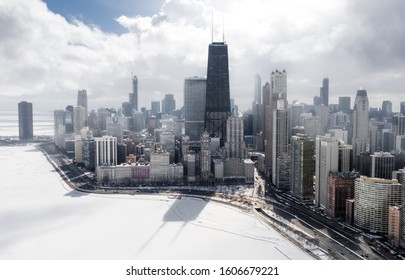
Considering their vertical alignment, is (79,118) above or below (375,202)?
above

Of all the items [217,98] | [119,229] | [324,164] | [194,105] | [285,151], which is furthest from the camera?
[194,105]

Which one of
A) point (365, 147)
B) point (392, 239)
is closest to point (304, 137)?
point (365, 147)

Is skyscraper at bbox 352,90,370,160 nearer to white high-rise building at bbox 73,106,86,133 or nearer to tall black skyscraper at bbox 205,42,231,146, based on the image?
tall black skyscraper at bbox 205,42,231,146

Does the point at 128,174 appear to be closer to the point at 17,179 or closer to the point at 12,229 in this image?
the point at 17,179

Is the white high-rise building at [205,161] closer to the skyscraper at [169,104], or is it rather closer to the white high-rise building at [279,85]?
the white high-rise building at [279,85]

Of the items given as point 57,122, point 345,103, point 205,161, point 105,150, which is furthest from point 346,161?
point 57,122

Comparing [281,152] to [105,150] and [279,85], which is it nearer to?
[279,85]
